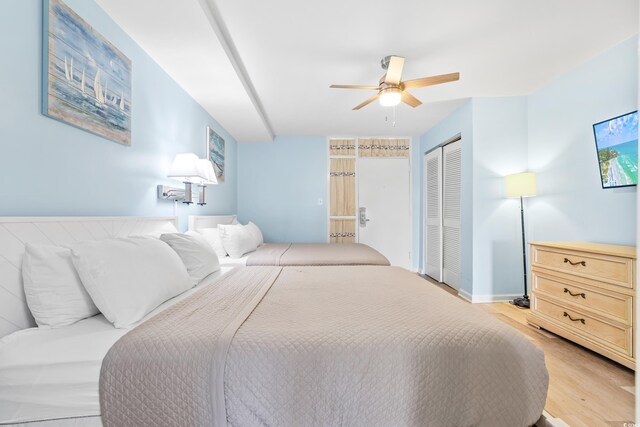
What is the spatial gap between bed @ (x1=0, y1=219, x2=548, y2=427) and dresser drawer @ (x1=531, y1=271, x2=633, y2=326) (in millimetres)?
1434

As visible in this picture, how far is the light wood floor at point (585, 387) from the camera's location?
1382 mm

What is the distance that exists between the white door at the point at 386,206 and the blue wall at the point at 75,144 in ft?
10.1

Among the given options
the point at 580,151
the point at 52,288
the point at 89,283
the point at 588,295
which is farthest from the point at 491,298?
the point at 52,288

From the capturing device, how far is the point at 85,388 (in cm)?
86

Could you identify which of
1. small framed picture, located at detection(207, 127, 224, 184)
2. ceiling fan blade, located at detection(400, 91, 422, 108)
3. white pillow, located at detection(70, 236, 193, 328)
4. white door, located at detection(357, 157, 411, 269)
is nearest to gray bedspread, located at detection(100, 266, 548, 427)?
white pillow, located at detection(70, 236, 193, 328)

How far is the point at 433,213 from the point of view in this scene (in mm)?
4359

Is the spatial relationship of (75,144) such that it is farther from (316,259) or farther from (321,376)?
(316,259)

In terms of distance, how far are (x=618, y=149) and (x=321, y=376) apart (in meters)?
2.82

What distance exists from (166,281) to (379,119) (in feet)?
11.4

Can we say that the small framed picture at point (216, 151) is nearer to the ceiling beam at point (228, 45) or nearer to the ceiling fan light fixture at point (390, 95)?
the ceiling beam at point (228, 45)

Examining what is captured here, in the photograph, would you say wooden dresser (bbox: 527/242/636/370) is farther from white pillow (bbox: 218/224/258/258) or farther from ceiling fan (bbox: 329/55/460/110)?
white pillow (bbox: 218/224/258/258)

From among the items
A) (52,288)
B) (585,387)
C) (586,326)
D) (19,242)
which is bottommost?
(585,387)

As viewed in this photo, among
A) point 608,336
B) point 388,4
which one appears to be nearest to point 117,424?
point 388,4

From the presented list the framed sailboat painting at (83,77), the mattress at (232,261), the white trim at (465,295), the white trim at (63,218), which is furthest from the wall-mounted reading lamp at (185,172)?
the white trim at (465,295)
